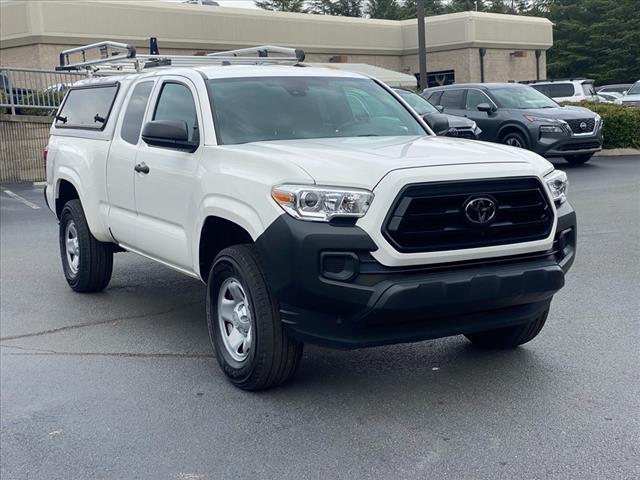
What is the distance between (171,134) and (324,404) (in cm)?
205

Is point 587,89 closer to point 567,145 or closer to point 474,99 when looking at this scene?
point 474,99

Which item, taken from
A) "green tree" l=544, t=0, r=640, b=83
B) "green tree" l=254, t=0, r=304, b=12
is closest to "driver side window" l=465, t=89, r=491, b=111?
"green tree" l=544, t=0, r=640, b=83

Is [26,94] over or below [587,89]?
over

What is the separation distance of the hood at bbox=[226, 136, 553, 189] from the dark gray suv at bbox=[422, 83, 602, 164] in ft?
40.4

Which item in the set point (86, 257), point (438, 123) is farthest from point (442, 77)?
point (438, 123)

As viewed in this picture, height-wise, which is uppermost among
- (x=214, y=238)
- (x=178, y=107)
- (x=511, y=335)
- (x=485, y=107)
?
(x=178, y=107)

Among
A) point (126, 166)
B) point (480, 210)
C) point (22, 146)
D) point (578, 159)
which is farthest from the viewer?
point (22, 146)

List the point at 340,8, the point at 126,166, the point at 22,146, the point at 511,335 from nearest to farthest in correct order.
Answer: the point at 511,335, the point at 126,166, the point at 22,146, the point at 340,8

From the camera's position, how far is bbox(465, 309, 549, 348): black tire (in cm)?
581

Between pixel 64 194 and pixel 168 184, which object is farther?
pixel 64 194

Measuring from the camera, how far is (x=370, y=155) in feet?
16.7

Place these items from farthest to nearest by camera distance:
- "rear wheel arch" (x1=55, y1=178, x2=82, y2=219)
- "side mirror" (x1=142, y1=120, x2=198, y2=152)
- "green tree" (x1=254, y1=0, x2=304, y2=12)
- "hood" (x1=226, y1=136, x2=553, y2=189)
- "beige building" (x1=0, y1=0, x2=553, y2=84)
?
"green tree" (x1=254, y1=0, x2=304, y2=12) → "beige building" (x1=0, y1=0, x2=553, y2=84) → "rear wheel arch" (x1=55, y1=178, x2=82, y2=219) → "side mirror" (x1=142, y1=120, x2=198, y2=152) → "hood" (x1=226, y1=136, x2=553, y2=189)

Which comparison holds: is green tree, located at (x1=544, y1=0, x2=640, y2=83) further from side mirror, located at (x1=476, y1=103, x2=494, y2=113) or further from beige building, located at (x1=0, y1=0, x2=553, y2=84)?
side mirror, located at (x1=476, y1=103, x2=494, y2=113)

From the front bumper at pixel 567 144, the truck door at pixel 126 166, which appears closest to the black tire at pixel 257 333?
the truck door at pixel 126 166
